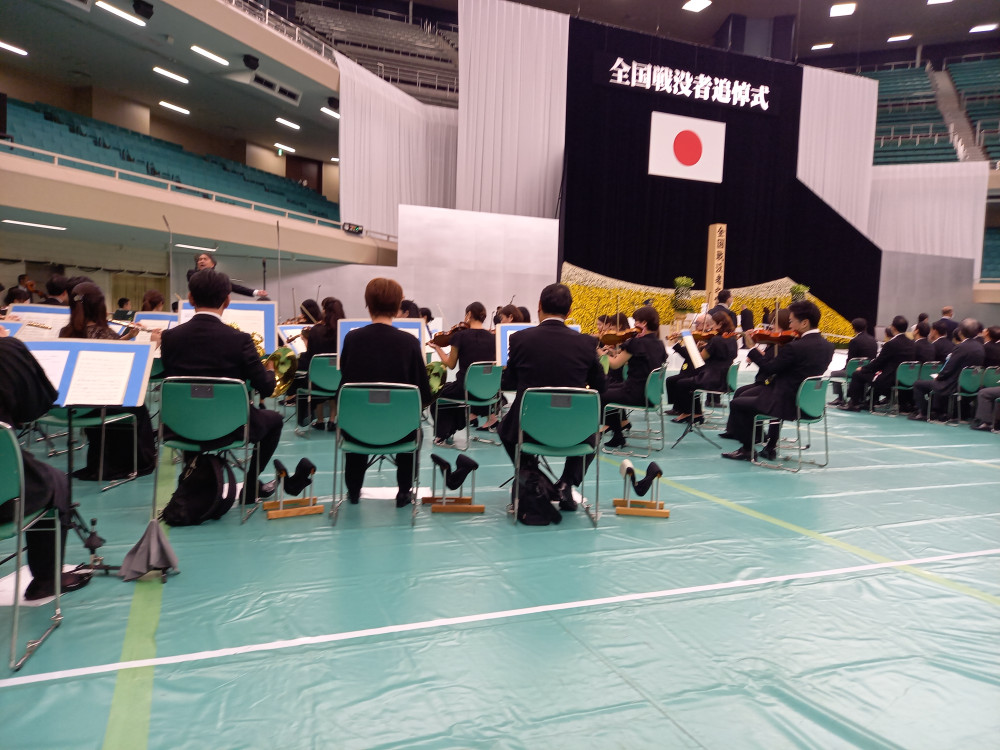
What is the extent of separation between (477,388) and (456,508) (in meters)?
2.09

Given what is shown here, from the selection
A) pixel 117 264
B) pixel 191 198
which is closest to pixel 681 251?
pixel 191 198

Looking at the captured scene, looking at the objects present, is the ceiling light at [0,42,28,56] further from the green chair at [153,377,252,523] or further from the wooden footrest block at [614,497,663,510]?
the wooden footrest block at [614,497,663,510]

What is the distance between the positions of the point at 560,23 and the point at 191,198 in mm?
9575

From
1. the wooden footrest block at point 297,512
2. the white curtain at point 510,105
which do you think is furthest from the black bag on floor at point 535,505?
the white curtain at point 510,105

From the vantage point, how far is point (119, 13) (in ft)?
38.7

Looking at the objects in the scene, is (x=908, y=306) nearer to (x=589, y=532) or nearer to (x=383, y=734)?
(x=589, y=532)

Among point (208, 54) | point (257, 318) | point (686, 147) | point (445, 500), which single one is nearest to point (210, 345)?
point (445, 500)

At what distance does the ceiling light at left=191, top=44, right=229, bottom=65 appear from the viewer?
44.5 feet

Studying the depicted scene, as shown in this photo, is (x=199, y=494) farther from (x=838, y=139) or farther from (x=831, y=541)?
(x=838, y=139)

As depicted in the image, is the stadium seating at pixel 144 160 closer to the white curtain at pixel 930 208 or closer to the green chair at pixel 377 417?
the green chair at pixel 377 417

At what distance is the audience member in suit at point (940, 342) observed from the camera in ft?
32.3

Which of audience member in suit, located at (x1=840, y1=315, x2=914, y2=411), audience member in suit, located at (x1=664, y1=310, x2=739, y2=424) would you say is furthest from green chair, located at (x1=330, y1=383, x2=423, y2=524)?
audience member in suit, located at (x1=840, y1=315, x2=914, y2=411)

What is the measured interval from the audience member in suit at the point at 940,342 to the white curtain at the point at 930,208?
11326 millimetres

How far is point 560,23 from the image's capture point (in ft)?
53.0
